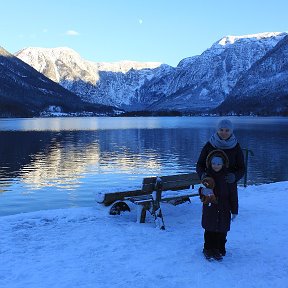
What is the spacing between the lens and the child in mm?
9477

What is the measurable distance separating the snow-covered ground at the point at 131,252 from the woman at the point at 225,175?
1.73 ft

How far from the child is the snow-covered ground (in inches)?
16.8

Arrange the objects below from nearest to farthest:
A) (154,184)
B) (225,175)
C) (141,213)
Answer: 1. (225,175)
2. (141,213)
3. (154,184)

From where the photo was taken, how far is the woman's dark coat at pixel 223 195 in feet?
31.4

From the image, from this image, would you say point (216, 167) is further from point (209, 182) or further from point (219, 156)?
point (209, 182)

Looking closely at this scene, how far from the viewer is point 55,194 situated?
2909 cm

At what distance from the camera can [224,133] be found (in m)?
9.54

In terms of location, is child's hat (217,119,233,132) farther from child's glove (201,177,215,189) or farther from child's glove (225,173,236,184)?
child's glove (201,177,215,189)

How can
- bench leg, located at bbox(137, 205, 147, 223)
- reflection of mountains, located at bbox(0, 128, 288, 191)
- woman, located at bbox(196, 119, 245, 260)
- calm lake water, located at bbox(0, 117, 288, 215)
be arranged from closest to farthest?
woman, located at bbox(196, 119, 245, 260) < bench leg, located at bbox(137, 205, 147, 223) < calm lake water, located at bbox(0, 117, 288, 215) < reflection of mountains, located at bbox(0, 128, 288, 191)

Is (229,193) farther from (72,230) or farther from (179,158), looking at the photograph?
(179,158)

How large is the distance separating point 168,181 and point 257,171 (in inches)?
1154

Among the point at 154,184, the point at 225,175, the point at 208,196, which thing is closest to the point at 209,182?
the point at 208,196

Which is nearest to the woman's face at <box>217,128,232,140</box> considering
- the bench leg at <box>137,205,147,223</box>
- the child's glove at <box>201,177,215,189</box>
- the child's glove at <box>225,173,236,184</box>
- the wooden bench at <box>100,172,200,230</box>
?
the child's glove at <box>225,173,236,184</box>

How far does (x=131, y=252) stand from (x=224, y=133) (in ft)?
11.7
